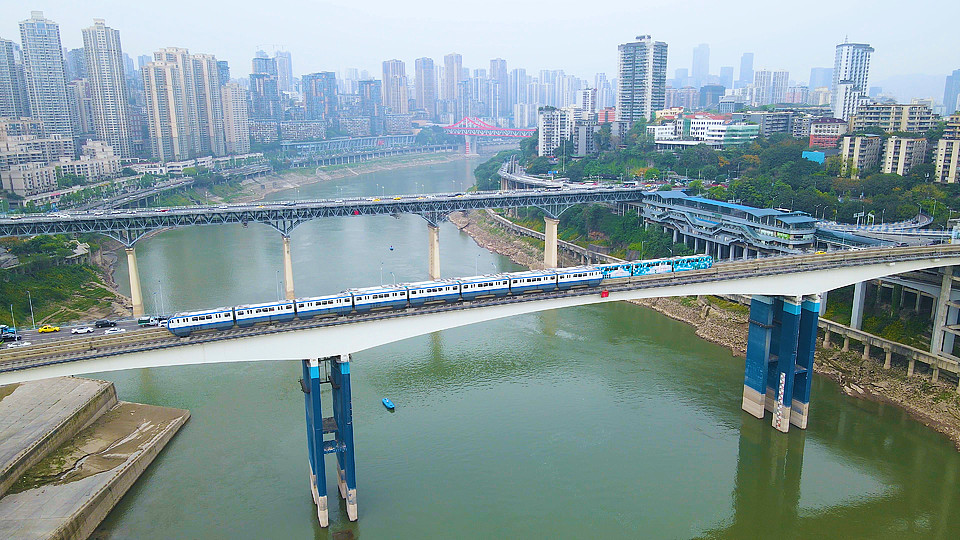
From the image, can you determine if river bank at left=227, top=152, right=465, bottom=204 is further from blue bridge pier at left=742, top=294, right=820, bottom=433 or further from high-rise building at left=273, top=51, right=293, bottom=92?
high-rise building at left=273, top=51, right=293, bottom=92

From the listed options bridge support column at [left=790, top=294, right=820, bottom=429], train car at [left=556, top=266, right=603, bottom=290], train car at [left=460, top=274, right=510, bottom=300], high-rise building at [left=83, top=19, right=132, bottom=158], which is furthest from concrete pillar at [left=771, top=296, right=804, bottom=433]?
high-rise building at [left=83, top=19, right=132, bottom=158]

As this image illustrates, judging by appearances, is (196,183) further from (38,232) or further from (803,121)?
(803,121)

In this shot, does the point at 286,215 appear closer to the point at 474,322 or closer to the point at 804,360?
the point at 474,322

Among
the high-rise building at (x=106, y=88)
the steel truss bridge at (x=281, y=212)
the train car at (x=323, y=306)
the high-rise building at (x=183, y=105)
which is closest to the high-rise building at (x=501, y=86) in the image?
the high-rise building at (x=183, y=105)

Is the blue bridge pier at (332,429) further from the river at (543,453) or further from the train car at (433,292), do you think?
the train car at (433,292)

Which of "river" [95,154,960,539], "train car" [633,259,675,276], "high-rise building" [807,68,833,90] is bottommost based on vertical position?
"river" [95,154,960,539]
